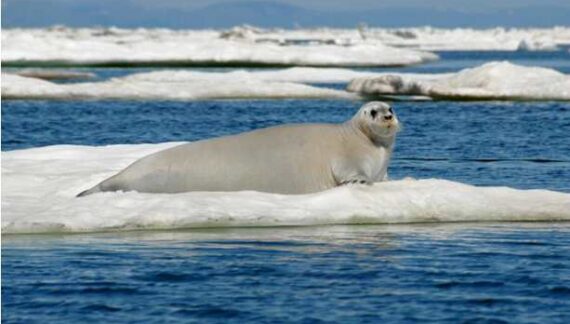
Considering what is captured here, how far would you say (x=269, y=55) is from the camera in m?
56.8

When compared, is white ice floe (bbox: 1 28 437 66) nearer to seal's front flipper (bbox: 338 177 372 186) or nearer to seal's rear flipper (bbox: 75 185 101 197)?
seal's rear flipper (bbox: 75 185 101 197)

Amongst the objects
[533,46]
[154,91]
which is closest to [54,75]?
[154,91]

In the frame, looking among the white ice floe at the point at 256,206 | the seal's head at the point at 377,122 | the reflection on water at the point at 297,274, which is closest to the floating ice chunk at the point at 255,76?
the seal's head at the point at 377,122

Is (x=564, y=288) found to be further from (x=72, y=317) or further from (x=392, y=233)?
(x=72, y=317)

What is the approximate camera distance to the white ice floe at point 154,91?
31156 millimetres

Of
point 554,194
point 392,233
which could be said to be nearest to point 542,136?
point 554,194

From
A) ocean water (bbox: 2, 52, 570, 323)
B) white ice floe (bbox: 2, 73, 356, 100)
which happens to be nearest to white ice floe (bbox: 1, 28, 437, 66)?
white ice floe (bbox: 2, 73, 356, 100)

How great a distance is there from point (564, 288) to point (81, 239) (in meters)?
3.64

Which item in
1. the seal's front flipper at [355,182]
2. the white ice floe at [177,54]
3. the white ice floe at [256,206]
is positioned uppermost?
the white ice floe at [177,54]

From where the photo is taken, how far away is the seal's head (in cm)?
1229

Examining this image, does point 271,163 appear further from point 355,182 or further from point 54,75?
point 54,75

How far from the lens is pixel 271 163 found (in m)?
12.0

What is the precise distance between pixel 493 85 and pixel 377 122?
61.9 feet

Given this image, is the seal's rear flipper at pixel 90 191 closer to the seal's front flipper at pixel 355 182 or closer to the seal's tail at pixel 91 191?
the seal's tail at pixel 91 191
